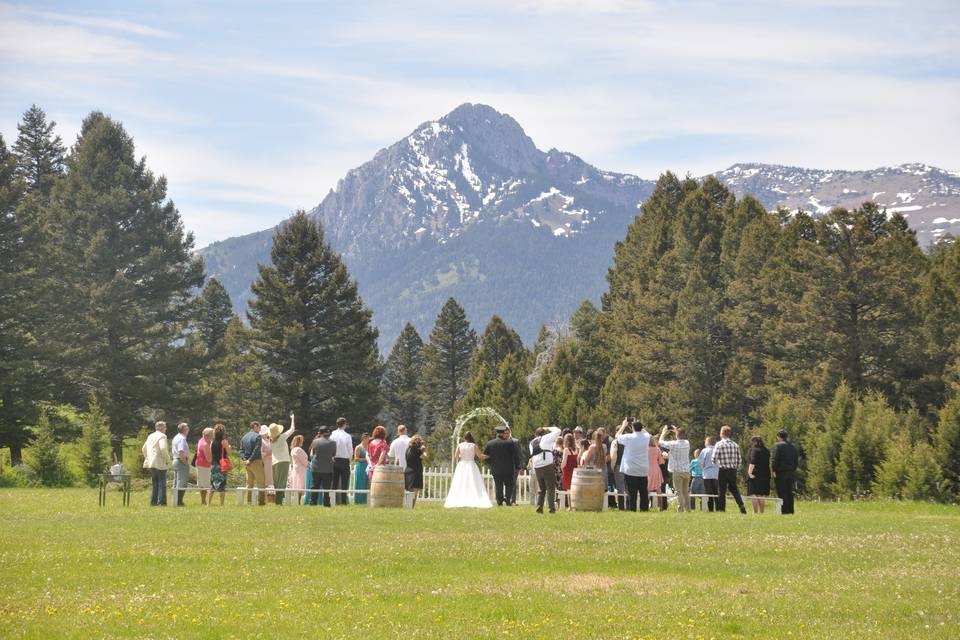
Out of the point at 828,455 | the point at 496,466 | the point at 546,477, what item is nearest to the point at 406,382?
the point at 828,455

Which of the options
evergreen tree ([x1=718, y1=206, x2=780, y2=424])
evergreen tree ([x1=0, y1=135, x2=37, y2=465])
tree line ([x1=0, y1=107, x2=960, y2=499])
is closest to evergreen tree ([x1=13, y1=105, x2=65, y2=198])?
tree line ([x1=0, y1=107, x2=960, y2=499])

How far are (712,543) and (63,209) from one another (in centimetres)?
5108

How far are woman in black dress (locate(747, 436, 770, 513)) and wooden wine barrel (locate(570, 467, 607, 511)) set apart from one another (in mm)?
3662

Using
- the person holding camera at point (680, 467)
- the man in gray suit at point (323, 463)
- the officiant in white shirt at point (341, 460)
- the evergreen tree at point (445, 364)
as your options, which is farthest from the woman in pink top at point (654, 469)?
the evergreen tree at point (445, 364)

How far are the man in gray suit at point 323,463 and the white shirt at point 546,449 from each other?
5.16 metres

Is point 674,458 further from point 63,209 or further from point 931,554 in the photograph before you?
point 63,209

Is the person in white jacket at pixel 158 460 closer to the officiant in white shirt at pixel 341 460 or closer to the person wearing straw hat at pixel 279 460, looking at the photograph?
the person wearing straw hat at pixel 279 460

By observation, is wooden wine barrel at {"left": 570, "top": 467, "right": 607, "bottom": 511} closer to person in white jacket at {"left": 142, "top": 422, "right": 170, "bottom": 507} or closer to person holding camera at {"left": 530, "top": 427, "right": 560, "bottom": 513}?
person holding camera at {"left": 530, "top": 427, "right": 560, "bottom": 513}

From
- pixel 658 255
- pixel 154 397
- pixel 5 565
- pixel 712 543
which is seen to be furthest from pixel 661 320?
pixel 5 565

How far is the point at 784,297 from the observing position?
174 ft

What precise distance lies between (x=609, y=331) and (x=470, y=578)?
204 feet

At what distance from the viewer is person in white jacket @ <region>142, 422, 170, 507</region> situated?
2625 centimetres

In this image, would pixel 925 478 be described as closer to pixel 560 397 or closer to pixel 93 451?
pixel 93 451

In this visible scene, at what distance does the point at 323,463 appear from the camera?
1111 inches
